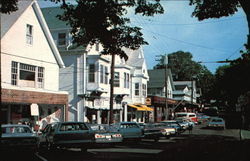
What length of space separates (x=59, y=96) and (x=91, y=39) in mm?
19817

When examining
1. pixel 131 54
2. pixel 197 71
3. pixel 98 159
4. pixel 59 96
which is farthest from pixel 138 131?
pixel 197 71

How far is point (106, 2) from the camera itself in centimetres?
1111

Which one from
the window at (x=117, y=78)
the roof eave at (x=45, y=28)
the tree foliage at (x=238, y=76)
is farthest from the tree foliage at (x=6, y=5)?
the window at (x=117, y=78)

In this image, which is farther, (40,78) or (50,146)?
(40,78)

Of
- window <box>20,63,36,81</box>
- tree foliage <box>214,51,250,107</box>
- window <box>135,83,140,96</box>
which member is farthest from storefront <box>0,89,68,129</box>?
window <box>135,83,140,96</box>

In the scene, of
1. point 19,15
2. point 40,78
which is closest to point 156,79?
point 40,78

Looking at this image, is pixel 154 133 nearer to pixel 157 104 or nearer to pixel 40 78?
pixel 40 78

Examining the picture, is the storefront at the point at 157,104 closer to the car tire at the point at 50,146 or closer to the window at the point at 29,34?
the window at the point at 29,34

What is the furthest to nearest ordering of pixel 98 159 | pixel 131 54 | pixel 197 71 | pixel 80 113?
pixel 197 71 < pixel 131 54 < pixel 80 113 < pixel 98 159

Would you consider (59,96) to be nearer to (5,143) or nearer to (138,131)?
(138,131)

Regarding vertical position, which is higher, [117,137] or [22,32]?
[22,32]

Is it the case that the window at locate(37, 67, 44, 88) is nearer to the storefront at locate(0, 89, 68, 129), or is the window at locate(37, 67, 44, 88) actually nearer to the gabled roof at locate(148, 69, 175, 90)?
the storefront at locate(0, 89, 68, 129)

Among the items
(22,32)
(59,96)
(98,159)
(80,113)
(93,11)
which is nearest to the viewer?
(93,11)

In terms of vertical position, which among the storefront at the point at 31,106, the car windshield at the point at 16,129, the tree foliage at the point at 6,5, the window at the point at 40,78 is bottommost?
the car windshield at the point at 16,129
